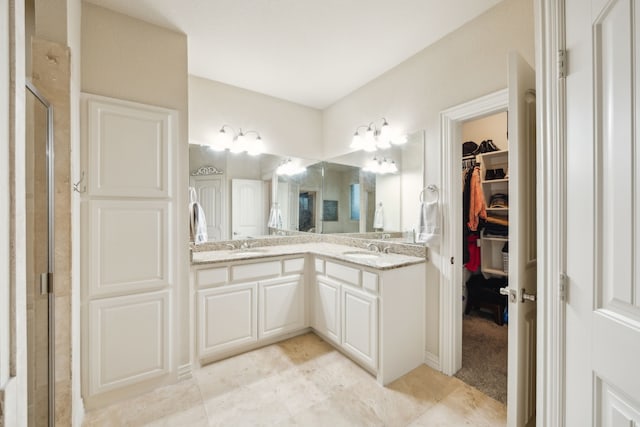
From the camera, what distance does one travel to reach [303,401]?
1.77 meters

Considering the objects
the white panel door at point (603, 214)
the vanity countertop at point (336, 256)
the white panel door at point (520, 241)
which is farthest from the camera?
the vanity countertop at point (336, 256)

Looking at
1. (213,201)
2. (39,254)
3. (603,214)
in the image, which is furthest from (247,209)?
(603,214)

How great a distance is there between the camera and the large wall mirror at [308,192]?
2.51m

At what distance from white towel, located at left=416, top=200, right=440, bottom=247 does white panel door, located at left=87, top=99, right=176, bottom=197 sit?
6.46 ft

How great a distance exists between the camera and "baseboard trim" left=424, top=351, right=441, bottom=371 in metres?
2.10

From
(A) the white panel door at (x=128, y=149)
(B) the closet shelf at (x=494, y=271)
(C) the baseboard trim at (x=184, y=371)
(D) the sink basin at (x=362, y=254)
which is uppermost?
(A) the white panel door at (x=128, y=149)

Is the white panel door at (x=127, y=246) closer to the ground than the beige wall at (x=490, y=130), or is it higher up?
closer to the ground

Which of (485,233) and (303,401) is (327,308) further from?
(485,233)

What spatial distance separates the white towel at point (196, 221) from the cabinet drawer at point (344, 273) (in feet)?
4.04

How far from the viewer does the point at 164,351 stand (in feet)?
6.29

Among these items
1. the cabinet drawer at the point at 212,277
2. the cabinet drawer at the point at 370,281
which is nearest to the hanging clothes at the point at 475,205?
the cabinet drawer at the point at 370,281

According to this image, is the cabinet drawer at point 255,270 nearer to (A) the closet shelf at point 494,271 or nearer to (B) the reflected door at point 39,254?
(B) the reflected door at point 39,254

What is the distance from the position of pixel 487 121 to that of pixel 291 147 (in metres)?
2.42

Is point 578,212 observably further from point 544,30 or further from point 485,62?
point 485,62
